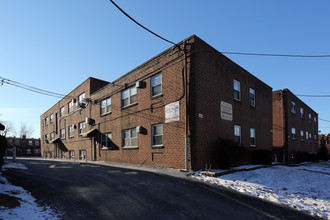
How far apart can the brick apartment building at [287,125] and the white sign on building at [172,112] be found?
15300mm

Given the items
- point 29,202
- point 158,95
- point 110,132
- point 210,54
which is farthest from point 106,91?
point 29,202

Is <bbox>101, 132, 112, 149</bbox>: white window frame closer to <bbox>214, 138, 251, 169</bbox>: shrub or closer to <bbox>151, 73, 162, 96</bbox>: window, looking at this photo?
<bbox>151, 73, 162, 96</bbox>: window

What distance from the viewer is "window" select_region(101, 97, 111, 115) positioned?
19516 millimetres

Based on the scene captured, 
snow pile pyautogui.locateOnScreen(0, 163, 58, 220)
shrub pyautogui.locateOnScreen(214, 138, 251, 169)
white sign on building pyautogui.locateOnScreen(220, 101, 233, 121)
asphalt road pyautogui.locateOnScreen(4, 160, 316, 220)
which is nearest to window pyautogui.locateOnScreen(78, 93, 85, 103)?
white sign on building pyautogui.locateOnScreen(220, 101, 233, 121)

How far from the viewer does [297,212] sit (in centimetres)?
588

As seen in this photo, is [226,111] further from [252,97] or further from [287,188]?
[287,188]

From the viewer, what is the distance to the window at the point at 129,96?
53.1 feet

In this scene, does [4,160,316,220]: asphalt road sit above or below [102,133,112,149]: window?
below

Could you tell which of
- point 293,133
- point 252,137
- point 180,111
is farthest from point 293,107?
point 180,111

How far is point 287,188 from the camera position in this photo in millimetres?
8688

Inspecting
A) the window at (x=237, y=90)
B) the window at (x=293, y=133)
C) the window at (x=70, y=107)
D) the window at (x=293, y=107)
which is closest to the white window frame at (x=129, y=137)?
the window at (x=237, y=90)

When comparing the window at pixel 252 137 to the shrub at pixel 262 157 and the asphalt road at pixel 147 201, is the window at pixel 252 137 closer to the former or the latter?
the shrub at pixel 262 157

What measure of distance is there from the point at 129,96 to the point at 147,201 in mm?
11356

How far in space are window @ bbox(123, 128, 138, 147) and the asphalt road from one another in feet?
22.6
